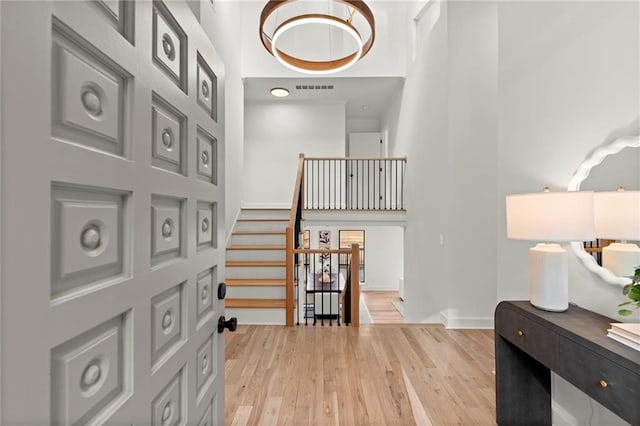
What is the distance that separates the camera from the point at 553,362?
60.7 inches

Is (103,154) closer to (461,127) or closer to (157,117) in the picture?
(157,117)

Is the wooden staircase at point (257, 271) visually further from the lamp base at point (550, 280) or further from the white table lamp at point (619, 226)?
the white table lamp at point (619, 226)

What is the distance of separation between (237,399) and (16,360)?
2.08 metres

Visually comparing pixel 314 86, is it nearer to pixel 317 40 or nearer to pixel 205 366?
pixel 317 40

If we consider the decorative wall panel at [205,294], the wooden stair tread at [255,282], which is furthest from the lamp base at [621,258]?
the wooden stair tread at [255,282]

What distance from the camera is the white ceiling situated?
18.8 ft

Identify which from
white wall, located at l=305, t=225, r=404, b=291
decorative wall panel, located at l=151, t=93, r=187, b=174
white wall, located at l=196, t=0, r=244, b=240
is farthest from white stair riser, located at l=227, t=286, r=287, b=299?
white wall, located at l=305, t=225, r=404, b=291

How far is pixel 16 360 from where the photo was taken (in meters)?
0.42

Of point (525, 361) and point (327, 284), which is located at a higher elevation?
point (525, 361)

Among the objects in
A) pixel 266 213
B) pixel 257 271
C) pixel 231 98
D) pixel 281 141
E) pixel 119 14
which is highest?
pixel 231 98

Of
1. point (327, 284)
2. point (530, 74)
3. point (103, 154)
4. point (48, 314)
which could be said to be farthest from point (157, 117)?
point (327, 284)

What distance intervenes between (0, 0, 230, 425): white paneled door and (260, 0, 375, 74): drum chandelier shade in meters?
2.77

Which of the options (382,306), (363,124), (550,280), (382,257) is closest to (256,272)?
(550,280)

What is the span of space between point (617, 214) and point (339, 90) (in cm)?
528
